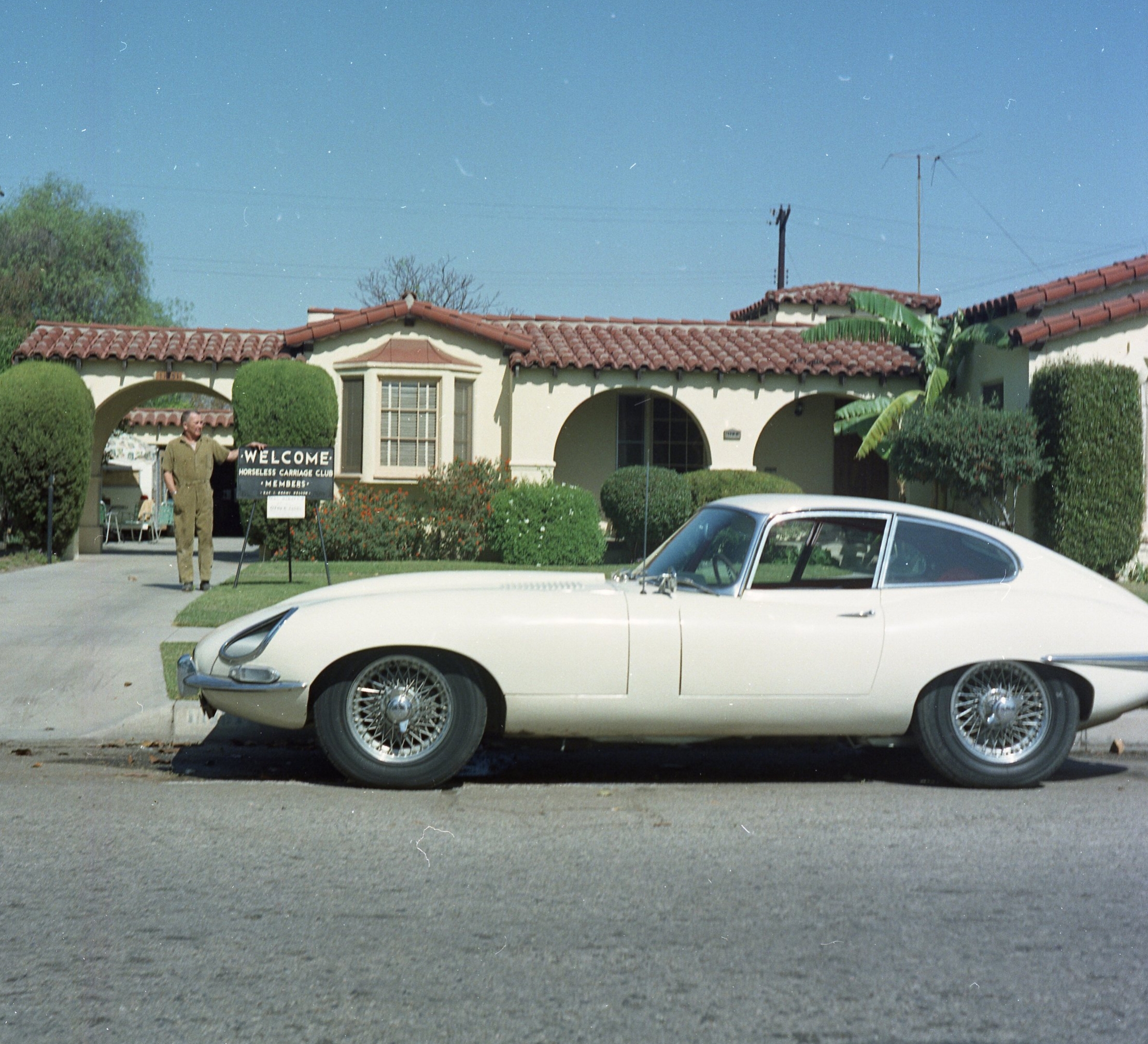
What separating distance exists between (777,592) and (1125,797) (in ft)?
6.08

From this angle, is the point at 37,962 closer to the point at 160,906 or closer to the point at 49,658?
the point at 160,906

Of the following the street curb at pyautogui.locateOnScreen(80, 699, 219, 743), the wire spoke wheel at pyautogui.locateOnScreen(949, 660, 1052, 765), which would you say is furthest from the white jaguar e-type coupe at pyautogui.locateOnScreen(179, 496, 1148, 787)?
the street curb at pyautogui.locateOnScreen(80, 699, 219, 743)

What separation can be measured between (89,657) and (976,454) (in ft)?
36.9

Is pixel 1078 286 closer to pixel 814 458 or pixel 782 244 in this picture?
pixel 814 458

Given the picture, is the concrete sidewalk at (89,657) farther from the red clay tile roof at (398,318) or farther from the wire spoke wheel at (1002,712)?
the red clay tile roof at (398,318)

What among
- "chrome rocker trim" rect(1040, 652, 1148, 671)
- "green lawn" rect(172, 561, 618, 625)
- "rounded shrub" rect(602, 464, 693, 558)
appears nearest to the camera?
"chrome rocker trim" rect(1040, 652, 1148, 671)

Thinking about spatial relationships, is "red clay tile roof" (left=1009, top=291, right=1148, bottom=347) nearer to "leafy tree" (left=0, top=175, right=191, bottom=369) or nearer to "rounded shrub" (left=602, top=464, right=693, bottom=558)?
"rounded shrub" (left=602, top=464, right=693, bottom=558)

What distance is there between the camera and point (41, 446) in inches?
677

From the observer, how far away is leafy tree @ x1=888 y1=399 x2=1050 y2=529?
15.6 m

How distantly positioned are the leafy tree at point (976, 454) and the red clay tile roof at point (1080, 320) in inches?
39.6

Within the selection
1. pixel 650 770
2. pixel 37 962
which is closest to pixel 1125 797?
pixel 650 770

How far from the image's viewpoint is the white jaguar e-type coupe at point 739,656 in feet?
18.2

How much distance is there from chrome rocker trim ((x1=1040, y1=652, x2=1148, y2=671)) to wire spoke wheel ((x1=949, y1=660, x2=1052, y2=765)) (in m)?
0.12

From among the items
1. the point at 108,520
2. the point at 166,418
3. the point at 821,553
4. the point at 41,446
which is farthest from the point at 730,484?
the point at 166,418
